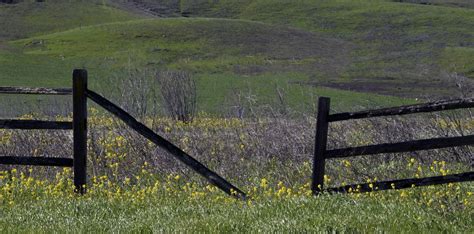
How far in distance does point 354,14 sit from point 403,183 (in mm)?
86250

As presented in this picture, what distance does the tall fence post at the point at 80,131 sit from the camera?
9.09m

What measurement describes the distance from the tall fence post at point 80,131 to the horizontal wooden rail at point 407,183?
2825 mm

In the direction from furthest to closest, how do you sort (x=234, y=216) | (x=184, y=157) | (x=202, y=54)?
(x=202, y=54) < (x=184, y=157) < (x=234, y=216)

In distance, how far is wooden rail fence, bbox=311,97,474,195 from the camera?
25.4ft

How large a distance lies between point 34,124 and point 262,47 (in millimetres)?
55924

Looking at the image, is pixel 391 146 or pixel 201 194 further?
pixel 201 194

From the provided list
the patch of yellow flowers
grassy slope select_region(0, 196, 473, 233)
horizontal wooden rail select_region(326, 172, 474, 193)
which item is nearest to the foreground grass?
grassy slope select_region(0, 196, 473, 233)

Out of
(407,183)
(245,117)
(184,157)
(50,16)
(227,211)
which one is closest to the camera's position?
(227,211)

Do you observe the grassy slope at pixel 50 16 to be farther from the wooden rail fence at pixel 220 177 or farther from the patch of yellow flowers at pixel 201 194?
the wooden rail fence at pixel 220 177

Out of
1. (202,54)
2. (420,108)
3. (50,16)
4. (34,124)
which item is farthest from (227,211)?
(50,16)

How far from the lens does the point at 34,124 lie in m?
9.22

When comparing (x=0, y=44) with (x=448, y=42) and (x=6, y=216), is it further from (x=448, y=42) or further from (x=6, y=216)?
(x=6, y=216)

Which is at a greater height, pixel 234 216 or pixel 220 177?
pixel 234 216

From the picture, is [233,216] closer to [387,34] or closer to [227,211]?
[227,211]
